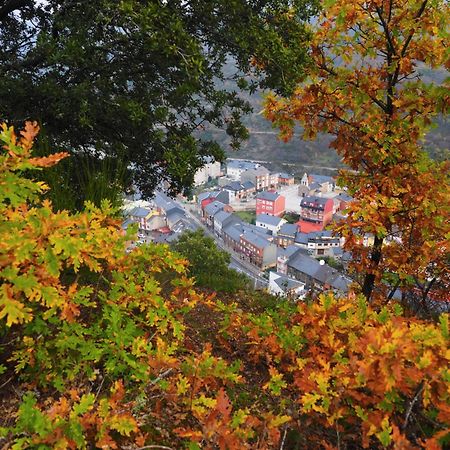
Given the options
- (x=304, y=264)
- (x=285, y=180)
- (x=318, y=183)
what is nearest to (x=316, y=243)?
(x=304, y=264)

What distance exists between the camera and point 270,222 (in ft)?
198

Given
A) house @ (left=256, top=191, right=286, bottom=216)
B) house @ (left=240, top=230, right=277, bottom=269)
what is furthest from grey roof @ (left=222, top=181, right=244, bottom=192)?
house @ (left=240, top=230, right=277, bottom=269)

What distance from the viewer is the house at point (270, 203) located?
63503 millimetres

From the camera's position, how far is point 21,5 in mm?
7875

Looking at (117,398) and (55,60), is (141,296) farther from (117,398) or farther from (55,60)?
(55,60)

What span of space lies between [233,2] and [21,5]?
4624 mm

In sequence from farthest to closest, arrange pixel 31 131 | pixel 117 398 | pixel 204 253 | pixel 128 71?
pixel 204 253, pixel 128 71, pixel 117 398, pixel 31 131

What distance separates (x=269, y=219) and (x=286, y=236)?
20.8ft

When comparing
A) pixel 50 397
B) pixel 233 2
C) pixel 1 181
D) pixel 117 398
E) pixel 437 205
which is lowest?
pixel 50 397

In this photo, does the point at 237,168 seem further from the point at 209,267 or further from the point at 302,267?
the point at 209,267

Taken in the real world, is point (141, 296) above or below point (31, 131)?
below

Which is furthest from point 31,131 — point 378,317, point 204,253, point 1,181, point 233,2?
point 204,253

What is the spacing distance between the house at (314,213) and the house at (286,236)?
5.44 feet

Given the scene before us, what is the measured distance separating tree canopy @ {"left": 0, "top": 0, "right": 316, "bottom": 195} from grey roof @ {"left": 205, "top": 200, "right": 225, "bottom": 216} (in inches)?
2128
